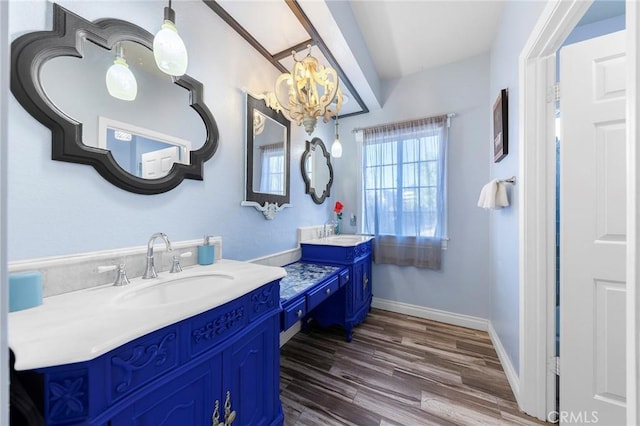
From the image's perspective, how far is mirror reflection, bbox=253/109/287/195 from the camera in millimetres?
1682

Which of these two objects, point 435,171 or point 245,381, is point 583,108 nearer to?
point 435,171

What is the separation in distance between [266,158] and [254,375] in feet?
4.65

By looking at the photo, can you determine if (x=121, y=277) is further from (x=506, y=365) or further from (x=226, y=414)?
(x=506, y=365)

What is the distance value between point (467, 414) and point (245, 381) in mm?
1338

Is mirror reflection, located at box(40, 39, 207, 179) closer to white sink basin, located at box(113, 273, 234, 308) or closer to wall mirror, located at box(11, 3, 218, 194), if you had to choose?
wall mirror, located at box(11, 3, 218, 194)

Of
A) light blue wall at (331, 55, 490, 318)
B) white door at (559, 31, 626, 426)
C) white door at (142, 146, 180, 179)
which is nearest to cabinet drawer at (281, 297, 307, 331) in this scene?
white door at (142, 146, 180, 179)

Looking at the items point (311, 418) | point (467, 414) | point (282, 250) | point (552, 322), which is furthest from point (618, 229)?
point (282, 250)

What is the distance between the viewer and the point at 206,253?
1268mm

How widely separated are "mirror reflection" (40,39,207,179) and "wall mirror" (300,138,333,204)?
1140 mm

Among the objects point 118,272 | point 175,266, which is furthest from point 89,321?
point 175,266

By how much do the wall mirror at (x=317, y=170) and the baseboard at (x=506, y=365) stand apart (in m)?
2.05

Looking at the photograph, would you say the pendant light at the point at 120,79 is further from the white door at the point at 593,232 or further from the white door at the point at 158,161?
the white door at the point at 593,232

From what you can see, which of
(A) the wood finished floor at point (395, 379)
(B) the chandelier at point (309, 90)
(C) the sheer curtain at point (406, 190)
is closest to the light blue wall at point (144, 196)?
(B) the chandelier at point (309, 90)

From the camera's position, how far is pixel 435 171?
2402 millimetres
